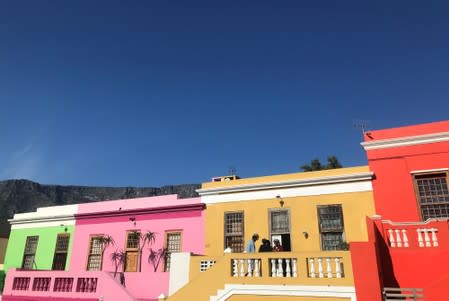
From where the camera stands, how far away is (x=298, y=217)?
45.3ft

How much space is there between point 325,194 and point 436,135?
423 cm

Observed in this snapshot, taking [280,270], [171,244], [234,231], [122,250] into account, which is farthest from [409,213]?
[122,250]

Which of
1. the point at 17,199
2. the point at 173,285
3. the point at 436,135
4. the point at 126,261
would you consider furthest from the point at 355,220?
the point at 17,199

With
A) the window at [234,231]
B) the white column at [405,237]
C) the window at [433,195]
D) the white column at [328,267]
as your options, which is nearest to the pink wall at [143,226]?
the window at [234,231]

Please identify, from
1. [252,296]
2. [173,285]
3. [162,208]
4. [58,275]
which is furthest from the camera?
[162,208]

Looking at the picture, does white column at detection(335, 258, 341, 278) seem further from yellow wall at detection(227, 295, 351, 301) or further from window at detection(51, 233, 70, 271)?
window at detection(51, 233, 70, 271)

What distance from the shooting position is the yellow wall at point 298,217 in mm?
12891

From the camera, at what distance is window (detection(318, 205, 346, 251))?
13.1 m

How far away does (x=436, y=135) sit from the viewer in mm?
12359

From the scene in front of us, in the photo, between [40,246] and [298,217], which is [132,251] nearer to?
[40,246]

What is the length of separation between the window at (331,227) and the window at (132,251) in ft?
27.8

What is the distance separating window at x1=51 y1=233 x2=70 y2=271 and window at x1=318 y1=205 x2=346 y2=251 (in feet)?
42.8

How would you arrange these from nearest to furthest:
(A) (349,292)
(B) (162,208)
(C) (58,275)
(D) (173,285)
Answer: (A) (349,292) → (D) (173,285) → (C) (58,275) → (B) (162,208)

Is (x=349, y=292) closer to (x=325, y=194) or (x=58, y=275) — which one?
(x=325, y=194)
